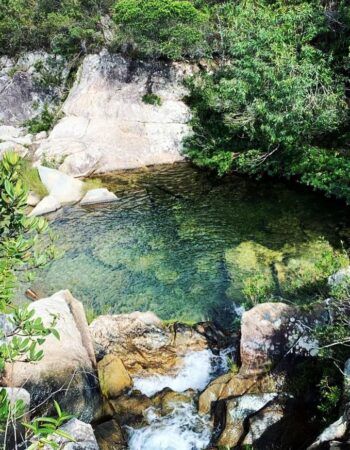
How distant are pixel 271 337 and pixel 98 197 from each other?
11913mm

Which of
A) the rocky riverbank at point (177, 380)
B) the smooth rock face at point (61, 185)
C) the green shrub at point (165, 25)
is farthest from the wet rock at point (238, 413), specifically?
the green shrub at point (165, 25)

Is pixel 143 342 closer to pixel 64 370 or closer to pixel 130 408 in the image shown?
pixel 130 408

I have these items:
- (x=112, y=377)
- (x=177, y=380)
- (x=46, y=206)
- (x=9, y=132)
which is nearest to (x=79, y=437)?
(x=112, y=377)

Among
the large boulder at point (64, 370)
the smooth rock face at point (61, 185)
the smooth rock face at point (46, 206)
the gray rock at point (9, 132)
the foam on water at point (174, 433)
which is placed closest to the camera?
the large boulder at point (64, 370)

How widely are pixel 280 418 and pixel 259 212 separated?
9975 mm

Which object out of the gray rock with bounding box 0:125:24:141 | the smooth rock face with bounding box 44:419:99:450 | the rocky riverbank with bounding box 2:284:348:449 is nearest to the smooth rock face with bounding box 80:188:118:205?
the rocky riverbank with bounding box 2:284:348:449

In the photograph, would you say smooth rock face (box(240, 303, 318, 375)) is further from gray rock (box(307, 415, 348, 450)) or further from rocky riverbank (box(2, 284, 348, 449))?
gray rock (box(307, 415, 348, 450))

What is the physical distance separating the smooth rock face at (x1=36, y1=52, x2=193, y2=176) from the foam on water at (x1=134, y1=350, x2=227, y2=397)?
1399cm

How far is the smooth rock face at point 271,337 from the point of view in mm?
8031

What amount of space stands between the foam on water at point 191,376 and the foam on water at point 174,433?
778mm

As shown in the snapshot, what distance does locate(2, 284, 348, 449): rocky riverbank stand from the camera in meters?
6.98

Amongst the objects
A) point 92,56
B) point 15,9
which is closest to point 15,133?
point 92,56

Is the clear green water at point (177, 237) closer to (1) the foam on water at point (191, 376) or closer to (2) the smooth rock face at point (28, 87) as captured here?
(1) the foam on water at point (191, 376)

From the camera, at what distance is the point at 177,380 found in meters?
8.99
